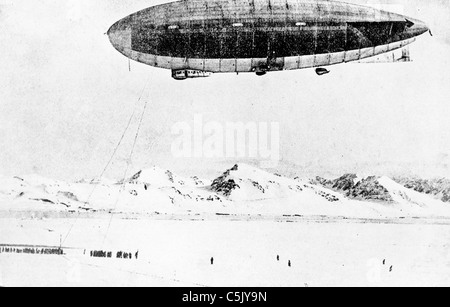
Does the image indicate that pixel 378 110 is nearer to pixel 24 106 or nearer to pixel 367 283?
pixel 367 283

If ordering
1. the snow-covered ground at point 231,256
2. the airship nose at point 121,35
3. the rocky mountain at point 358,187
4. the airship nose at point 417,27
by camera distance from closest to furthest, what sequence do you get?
1. the snow-covered ground at point 231,256
2. the airship nose at point 121,35
3. the airship nose at point 417,27
4. the rocky mountain at point 358,187

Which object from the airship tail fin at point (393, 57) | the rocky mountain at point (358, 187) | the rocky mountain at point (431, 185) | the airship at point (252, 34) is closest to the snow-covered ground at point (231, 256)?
the rocky mountain at point (431, 185)

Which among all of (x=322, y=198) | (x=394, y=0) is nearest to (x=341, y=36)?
(x=394, y=0)

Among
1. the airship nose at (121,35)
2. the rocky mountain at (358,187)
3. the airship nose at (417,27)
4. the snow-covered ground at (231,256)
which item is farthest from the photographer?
the rocky mountain at (358,187)

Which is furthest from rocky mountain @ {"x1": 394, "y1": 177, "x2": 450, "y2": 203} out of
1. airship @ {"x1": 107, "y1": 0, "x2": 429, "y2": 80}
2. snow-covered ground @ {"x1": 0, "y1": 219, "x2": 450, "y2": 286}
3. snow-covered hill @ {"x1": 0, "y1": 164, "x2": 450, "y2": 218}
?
airship @ {"x1": 107, "y1": 0, "x2": 429, "y2": 80}

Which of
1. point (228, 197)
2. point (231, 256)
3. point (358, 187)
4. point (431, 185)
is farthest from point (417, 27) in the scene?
point (231, 256)

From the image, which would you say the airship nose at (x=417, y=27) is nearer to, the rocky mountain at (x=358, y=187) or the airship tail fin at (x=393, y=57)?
the airship tail fin at (x=393, y=57)
